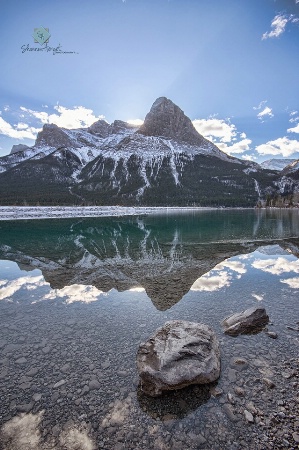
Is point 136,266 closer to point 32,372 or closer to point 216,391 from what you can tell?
point 32,372

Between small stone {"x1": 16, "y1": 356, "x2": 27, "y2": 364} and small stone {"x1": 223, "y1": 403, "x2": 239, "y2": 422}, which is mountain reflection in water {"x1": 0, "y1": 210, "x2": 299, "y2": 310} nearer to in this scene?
small stone {"x1": 16, "y1": 356, "x2": 27, "y2": 364}

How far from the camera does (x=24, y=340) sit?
11180mm

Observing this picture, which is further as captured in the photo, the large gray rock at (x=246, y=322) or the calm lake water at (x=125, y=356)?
the large gray rock at (x=246, y=322)

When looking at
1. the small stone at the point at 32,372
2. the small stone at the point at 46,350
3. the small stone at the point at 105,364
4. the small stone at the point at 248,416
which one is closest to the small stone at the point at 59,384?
the small stone at the point at 32,372

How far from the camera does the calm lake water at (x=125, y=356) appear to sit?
22.2ft

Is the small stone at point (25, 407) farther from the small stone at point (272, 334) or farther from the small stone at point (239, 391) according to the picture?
the small stone at point (272, 334)

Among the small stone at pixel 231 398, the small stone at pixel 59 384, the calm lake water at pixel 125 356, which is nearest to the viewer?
the calm lake water at pixel 125 356

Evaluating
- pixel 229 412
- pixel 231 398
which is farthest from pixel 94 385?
pixel 231 398

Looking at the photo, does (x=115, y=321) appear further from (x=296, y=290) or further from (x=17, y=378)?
(x=296, y=290)

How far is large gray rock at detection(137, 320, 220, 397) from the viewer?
802cm

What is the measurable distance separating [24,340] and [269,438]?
9721mm

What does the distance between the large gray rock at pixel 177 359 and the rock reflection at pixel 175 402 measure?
194mm

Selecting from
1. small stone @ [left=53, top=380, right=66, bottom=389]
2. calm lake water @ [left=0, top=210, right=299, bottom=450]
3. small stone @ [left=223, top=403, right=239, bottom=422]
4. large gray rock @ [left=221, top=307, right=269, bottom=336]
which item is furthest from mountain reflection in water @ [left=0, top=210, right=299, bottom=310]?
small stone @ [left=223, top=403, right=239, bottom=422]

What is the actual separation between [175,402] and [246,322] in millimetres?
5644
